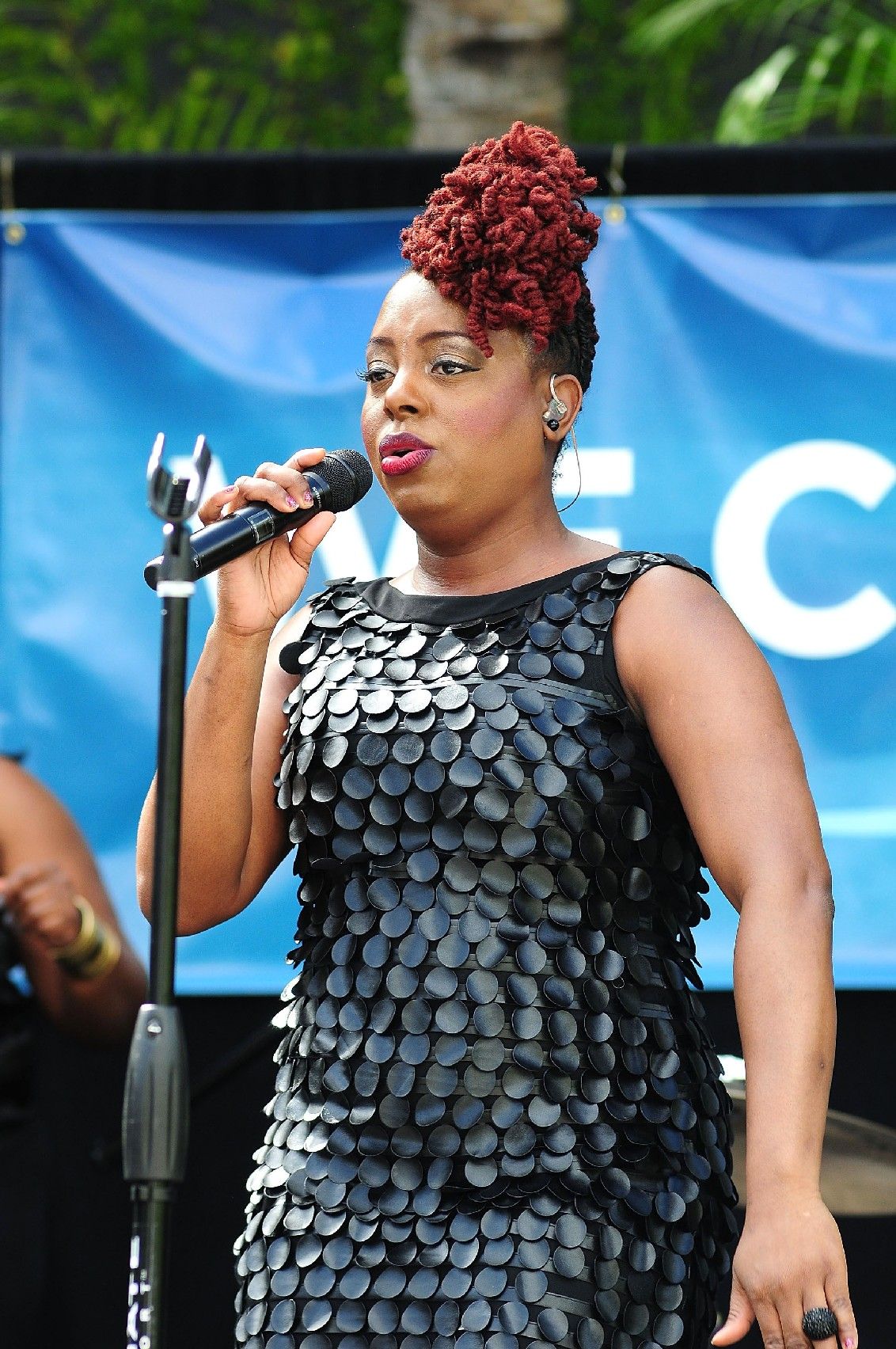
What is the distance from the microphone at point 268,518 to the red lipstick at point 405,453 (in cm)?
4

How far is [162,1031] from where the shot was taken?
1.65 m

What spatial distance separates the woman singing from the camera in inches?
74.4

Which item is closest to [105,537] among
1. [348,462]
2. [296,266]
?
[296,266]

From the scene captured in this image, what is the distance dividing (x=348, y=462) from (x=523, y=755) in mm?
407

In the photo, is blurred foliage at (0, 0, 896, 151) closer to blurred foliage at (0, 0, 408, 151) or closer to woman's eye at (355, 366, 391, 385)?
blurred foliage at (0, 0, 408, 151)

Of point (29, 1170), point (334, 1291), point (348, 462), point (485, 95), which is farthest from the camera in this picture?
point (485, 95)

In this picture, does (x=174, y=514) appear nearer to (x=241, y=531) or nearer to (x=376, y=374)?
(x=241, y=531)

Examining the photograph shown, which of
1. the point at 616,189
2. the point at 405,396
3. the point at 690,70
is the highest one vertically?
the point at 690,70

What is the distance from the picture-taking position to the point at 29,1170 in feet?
11.2

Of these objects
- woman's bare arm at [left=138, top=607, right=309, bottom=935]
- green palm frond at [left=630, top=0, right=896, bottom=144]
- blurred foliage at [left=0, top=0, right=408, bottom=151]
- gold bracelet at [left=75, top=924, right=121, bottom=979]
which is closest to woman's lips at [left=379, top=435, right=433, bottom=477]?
woman's bare arm at [left=138, top=607, right=309, bottom=935]

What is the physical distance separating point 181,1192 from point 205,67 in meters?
3.85

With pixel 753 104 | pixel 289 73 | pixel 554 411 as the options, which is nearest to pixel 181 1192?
pixel 554 411

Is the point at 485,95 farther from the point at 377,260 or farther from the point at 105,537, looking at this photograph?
the point at 105,537

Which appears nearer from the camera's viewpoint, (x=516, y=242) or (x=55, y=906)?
(x=516, y=242)
